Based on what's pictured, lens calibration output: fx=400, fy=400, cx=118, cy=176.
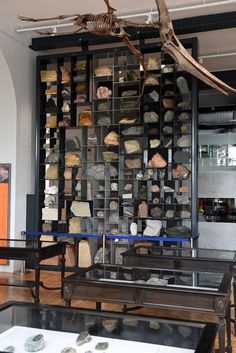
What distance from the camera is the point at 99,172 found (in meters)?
6.99

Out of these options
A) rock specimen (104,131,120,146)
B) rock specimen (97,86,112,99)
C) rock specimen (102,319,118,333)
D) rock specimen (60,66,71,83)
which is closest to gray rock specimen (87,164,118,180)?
rock specimen (104,131,120,146)

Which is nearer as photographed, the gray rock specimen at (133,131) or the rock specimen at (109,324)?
the rock specimen at (109,324)

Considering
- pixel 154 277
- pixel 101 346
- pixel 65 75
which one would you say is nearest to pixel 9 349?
pixel 101 346

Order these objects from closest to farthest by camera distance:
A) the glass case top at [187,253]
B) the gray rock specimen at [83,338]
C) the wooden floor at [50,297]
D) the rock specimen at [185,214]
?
the gray rock specimen at [83,338]
the glass case top at [187,253]
the wooden floor at [50,297]
the rock specimen at [185,214]

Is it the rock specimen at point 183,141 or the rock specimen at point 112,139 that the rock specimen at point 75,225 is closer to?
the rock specimen at point 112,139

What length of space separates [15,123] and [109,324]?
5465 mm

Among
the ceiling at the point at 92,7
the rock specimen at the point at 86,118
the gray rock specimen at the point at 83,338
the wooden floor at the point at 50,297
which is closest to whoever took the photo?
the gray rock specimen at the point at 83,338

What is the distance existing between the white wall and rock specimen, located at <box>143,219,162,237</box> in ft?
7.63

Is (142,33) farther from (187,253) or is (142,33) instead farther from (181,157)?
(187,253)

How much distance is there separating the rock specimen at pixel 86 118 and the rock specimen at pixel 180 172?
1.73 m

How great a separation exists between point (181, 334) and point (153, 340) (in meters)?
0.15

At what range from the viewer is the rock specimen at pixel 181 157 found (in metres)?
6.60

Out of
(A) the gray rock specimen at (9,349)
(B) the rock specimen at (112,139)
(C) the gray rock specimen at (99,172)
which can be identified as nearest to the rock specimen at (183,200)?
(C) the gray rock specimen at (99,172)

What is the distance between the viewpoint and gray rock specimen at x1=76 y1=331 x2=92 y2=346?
6.95ft
